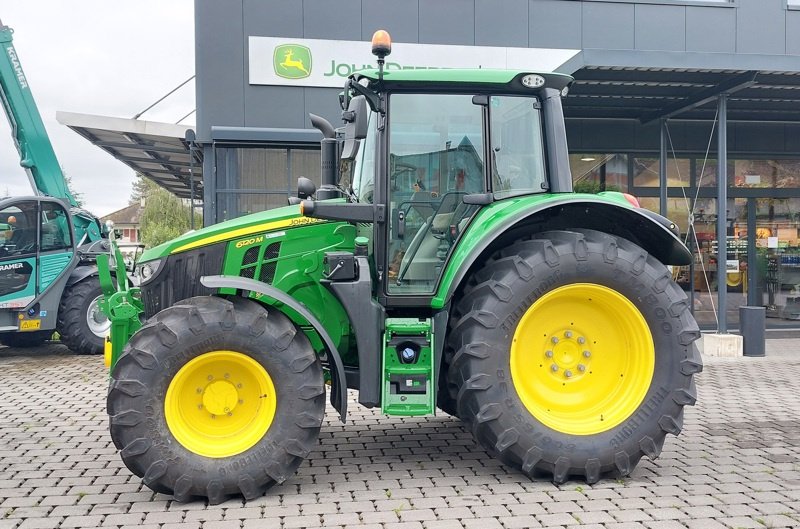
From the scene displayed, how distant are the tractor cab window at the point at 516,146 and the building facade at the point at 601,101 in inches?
212

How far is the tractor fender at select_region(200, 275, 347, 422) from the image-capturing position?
425 cm

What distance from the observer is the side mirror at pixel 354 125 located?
13.9ft

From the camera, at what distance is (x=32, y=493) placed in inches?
170

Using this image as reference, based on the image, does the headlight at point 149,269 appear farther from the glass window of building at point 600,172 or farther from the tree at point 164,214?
the tree at point 164,214

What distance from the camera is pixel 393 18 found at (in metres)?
11.2

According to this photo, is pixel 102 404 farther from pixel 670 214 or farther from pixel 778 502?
pixel 670 214

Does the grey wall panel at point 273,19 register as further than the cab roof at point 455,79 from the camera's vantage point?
Yes

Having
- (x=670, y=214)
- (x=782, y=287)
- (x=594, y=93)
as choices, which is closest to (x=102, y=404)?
(x=594, y=93)

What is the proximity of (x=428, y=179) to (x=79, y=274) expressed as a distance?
7.76m

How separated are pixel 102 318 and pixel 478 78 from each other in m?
8.03

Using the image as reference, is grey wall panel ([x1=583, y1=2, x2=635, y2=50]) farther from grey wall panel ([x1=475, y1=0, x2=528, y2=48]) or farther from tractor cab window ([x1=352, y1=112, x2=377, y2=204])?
tractor cab window ([x1=352, y1=112, x2=377, y2=204])

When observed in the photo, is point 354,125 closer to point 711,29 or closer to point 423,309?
point 423,309

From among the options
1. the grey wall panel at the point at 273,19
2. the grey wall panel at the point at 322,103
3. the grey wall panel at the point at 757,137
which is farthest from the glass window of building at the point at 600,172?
the grey wall panel at the point at 273,19

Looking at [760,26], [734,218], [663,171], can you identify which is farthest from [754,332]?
[760,26]
